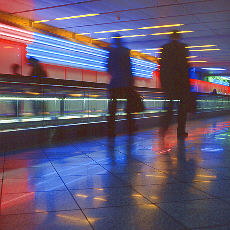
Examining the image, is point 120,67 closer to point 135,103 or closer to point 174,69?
point 135,103

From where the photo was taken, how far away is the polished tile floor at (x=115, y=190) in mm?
2639

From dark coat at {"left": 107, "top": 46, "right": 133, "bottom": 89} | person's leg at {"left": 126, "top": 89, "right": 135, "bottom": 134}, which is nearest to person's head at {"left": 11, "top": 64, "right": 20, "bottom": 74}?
person's leg at {"left": 126, "top": 89, "right": 135, "bottom": 134}

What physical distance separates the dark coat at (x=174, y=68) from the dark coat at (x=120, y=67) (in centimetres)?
95

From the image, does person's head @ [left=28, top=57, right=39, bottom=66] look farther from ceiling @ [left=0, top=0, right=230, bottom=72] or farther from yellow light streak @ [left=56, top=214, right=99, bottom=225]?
yellow light streak @ [left=56, top=214, right=99, bottom=225]

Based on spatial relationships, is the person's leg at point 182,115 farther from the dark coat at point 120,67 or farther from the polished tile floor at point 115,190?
the polished tile floor at point 115,190

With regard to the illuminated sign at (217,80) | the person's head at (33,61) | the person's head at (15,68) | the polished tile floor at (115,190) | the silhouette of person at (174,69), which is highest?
the illuminated sign at (217,80)

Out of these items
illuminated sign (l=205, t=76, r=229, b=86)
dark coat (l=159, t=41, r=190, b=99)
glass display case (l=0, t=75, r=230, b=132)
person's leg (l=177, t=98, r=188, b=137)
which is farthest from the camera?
illuminated sign (l=205, t=76, r=229, b=86)

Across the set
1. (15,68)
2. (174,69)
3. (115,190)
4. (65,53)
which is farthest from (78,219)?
(65,53)

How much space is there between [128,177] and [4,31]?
10.6 meters

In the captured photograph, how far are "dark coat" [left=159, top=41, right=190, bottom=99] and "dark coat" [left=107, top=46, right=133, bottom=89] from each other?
0.95 m

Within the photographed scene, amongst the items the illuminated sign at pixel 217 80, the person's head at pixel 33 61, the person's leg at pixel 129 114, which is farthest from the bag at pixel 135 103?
the illuminated sign at pixel 217 80

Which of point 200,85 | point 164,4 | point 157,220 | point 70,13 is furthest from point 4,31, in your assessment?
point 200,85

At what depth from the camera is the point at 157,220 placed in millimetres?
2654

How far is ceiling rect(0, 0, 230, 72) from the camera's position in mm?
10742
